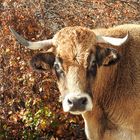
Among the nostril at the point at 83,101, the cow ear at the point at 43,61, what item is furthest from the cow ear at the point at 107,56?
the nostril at the point at 83,101

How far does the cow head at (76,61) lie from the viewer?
26.2 ft

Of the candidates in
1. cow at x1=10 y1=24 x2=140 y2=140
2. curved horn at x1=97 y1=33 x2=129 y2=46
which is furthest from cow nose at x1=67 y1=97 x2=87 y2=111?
curved horn at x1=97 y1=33 x2=129 y2=46

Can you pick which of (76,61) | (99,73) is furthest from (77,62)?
(99,73)

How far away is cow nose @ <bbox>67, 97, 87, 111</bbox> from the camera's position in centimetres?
786

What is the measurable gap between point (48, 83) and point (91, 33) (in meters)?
2.22

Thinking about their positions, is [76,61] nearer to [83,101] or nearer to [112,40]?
[83,101]

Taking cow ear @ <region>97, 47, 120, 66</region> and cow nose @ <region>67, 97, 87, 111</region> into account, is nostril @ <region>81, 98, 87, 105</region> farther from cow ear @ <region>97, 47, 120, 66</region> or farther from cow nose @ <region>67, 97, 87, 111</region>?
cow ear @ <region>97, 47, 120, 66</region>

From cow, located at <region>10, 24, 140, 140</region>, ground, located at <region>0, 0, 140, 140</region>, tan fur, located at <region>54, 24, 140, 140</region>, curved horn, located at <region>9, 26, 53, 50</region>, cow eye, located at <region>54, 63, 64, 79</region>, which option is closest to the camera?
cow, located at <region>10, 24, 140, 140</region>

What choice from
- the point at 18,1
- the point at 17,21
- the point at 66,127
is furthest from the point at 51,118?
the point at 18,1

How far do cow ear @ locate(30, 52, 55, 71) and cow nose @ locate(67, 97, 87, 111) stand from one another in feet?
2.75

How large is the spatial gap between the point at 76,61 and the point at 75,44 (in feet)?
0.84

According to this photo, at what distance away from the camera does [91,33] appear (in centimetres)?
855

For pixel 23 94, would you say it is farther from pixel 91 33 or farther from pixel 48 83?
pixel 91 33

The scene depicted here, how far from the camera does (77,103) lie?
7.86 m
